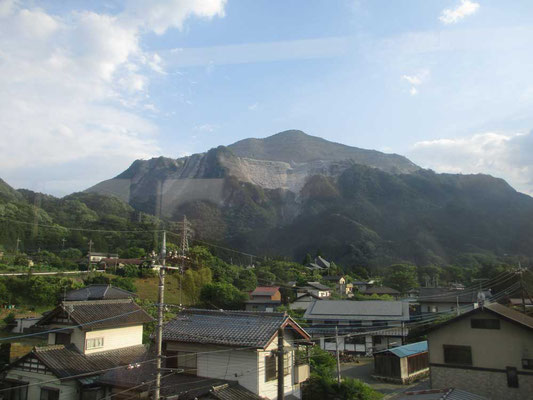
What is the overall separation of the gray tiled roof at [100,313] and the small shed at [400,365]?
11.5m

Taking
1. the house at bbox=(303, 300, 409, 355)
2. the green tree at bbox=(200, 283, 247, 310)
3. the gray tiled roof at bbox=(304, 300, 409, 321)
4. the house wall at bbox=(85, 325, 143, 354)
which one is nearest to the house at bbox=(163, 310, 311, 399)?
the house wall at bbox=(85, 325, 143, 354)

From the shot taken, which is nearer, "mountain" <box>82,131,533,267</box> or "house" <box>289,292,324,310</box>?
"house" <box>289,292,324,310</box>

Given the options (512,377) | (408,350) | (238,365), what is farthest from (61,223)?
(512,377)

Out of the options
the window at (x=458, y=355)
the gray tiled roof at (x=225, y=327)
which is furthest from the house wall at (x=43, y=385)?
the window at (x=458, y=355)

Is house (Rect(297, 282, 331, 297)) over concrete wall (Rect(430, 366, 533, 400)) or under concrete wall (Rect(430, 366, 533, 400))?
under

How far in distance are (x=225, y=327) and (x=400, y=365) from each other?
1105cm

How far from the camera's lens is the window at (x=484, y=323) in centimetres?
1073

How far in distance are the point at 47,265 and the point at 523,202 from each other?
12143 centimetres

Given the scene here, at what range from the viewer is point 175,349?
37.5 ft

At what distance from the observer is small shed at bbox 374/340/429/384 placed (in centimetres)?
1812

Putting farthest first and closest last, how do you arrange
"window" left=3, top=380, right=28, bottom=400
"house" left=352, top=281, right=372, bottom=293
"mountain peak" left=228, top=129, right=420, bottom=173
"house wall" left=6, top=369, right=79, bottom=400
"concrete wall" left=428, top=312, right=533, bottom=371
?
"mountain peak" left=228, top=129, right=420, bottom=173 → "house" left=352, top=281, right=372, bottom=293 → "window" left=3, top=380, right=28, bottom=400 → "house wall" left=6, top=369, right=79, bottom=400 → "concrete wall" left=428, top=312, right=533, bottom=371

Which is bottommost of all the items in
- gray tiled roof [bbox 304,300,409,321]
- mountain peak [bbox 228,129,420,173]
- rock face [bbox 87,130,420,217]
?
gray tiled roof [bbox 304,300,409,321]

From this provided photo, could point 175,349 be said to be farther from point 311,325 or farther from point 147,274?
point 147,274

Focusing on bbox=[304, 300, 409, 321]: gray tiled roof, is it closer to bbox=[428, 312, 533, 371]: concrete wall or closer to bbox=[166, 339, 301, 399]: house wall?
bbox=[428, 312, 533, 371]: concrete wall
